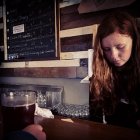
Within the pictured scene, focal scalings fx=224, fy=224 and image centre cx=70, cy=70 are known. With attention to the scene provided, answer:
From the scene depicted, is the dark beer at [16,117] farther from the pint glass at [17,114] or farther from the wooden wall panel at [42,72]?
the wooden wall panel at [42,72]

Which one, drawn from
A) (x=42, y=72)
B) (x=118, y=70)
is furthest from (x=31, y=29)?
(x=118, y=70)

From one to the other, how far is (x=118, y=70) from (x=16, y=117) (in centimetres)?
125

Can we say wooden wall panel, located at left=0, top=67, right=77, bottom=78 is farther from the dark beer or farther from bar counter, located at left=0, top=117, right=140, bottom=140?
the dark beer

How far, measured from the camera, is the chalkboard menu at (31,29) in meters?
2.76

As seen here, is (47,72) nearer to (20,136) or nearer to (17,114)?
(17,114)

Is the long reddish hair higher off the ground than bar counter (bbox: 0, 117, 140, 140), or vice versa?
the long reddish hair

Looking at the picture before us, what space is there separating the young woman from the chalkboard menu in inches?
34.5

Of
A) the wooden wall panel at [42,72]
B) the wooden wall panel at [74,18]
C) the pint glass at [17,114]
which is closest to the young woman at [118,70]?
the wooden wall panel at [74,18]

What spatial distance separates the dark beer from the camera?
2.94 ft

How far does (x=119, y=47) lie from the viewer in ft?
6.05

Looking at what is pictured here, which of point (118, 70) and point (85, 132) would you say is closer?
point (85, 132)

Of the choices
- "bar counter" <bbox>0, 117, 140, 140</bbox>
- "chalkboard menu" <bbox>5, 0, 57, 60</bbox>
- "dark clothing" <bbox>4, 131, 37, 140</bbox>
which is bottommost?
"bar counter" <bbox>0, 117, 140, 140</bbox>

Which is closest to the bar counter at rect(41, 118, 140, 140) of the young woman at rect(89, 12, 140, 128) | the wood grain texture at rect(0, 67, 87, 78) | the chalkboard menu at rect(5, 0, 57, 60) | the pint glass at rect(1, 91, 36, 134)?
the pint glass at rect(1, 91, 36, 134)

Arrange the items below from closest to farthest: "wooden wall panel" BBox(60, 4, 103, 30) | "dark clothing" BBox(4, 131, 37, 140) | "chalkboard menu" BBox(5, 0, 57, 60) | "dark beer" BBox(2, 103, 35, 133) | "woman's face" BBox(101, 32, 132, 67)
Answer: "dark clothing" BBox(4, 131, 37, 140), "dark beer" BBox(2, 103, 35, 133), "woman's face" BBox(101, 32, 132, 67), "wooden wall panel" BBox(60, 4, 103, 30), "chalkboard menu" BBox(5, 0, 57, 60)
